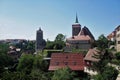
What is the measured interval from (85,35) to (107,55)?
55900mm

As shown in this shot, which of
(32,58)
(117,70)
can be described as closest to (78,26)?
(32,58)

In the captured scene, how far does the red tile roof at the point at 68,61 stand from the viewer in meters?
50.9

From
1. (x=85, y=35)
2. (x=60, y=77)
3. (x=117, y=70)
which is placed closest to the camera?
(x=117, y=70)

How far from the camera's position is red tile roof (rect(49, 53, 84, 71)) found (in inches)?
2004

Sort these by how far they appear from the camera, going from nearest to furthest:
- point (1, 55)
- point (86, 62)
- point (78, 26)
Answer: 1. point (86, 62)
2. point (1, 55)
3. point (78, 26)

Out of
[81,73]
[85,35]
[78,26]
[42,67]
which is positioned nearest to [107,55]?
[81,73]

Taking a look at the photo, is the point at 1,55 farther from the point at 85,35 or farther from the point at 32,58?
the point at 85,35

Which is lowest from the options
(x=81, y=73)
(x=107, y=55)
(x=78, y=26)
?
(x=81, y=73)

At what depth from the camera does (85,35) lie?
318 feet

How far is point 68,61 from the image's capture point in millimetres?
52188

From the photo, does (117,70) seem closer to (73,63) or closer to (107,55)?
(107,55)

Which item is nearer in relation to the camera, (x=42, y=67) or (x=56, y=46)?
(x=42, y=67)

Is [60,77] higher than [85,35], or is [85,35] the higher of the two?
[85,35]

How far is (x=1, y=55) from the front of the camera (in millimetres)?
70688
